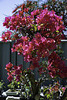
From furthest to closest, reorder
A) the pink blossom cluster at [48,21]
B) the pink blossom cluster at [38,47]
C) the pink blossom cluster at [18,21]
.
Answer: the pink blossom cluster at [18,21] → the pink blossom cluster at [48,21] → the pink blossom cluster at [38,47]

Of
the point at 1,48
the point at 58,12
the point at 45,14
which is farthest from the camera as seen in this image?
the point at 1,48

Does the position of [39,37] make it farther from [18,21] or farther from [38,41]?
[18,21]

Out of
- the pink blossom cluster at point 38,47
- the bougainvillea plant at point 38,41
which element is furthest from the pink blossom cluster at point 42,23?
the pink blossom cluster at point 38,47

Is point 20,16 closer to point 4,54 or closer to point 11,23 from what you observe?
point 11,23

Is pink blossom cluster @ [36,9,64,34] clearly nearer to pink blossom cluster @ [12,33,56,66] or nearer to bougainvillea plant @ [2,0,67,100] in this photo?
bougainvillea plant @ [2,0,67,100]

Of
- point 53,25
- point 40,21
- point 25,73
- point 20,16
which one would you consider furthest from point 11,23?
point 25,73

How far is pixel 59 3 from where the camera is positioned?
12.4 ft

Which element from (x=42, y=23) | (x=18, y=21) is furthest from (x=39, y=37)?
(x=18, y=21)

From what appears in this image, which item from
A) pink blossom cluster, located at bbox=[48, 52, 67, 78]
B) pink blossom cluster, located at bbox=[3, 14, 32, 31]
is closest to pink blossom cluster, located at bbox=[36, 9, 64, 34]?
pink blossom cluster, located at bbox=[3, 14, 32, 31]

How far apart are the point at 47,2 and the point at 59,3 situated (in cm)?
28

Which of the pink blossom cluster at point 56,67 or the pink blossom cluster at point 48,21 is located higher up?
the pink blossom cluster at point 48,21

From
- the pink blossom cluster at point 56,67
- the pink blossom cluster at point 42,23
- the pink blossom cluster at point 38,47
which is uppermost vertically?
the pink blossom cluster at point 42,23

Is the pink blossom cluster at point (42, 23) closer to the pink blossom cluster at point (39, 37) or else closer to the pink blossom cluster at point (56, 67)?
the pink blossom cluster at point (39, 37)

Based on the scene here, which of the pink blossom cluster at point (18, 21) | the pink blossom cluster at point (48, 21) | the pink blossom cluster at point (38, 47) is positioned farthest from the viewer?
the pink blossom cluster at point (18, 21)
